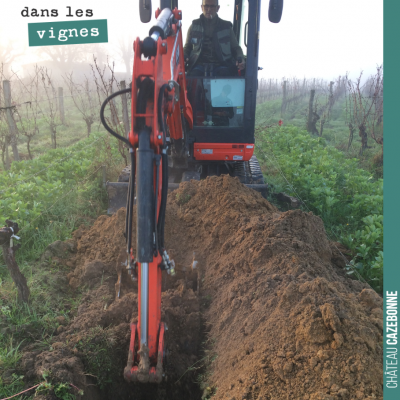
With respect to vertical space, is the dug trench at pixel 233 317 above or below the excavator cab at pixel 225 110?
below

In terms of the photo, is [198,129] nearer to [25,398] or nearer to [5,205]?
[5,205]

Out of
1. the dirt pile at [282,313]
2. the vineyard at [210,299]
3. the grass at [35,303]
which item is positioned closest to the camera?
the dirt pile at [282,313]

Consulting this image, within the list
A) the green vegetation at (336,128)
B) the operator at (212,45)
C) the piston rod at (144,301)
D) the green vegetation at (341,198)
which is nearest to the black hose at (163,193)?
the piston rod at (144,301)

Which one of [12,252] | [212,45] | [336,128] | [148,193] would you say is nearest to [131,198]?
[148,193]

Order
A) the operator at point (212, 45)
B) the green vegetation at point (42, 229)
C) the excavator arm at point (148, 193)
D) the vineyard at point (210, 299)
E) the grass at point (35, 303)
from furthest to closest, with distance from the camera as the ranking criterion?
the operator at point (212, 45) < the green vegetation at point (42, 229) < the grass at point (35, 303) < the excavator arm at point (148, 193) < the vineyard at point (210, 299)

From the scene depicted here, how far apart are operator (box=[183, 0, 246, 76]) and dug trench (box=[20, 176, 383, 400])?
2157 millimetres

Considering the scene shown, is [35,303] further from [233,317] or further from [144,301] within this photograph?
[233,317]

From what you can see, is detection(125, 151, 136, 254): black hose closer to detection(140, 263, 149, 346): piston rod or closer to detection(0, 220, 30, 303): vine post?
detection(140, 263, 149, 346): piston rod

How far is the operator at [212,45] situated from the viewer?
5.07 metres

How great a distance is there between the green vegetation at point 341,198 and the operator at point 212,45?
230cm

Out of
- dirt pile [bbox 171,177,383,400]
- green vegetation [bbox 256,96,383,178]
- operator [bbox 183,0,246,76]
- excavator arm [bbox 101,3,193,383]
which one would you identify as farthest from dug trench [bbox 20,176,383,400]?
green vegetation [bbox 256,96,383,178]

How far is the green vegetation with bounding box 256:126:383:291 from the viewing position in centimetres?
414

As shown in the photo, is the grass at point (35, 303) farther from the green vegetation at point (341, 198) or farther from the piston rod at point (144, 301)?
the green vegetation at point (341, 198)

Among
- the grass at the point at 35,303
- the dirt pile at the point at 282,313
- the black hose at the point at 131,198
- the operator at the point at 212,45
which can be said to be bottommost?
the grass at the point at 35,303
